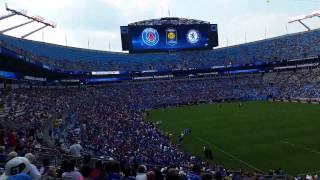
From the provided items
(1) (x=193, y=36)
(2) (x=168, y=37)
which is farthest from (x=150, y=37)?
(1) (x=193, y=36)

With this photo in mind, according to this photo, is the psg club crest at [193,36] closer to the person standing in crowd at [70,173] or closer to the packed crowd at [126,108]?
the packed crowd at [126,108]

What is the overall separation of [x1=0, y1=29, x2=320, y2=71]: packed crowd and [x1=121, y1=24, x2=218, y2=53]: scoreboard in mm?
8818

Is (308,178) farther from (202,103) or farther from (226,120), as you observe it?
(202,103)

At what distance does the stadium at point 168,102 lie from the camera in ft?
75.0

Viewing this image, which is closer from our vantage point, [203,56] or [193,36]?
[193,36]

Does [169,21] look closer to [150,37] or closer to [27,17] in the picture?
[150,37]

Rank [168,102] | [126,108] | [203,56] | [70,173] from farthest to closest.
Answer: [203,56] → [168,102] → [126,108] → [70,173]

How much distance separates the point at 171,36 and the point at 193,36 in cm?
407

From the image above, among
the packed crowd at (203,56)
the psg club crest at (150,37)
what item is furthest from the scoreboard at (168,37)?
the packed crowd at (203,56)

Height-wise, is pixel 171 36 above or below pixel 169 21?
below

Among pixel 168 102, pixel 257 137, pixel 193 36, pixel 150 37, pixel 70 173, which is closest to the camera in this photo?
pixel 70 173

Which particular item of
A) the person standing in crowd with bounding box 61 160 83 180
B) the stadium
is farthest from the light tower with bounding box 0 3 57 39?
the person standing in crowd with bounding box 61 160 83 180

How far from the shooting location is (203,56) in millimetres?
93438

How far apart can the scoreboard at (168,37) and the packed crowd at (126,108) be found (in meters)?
7.53
